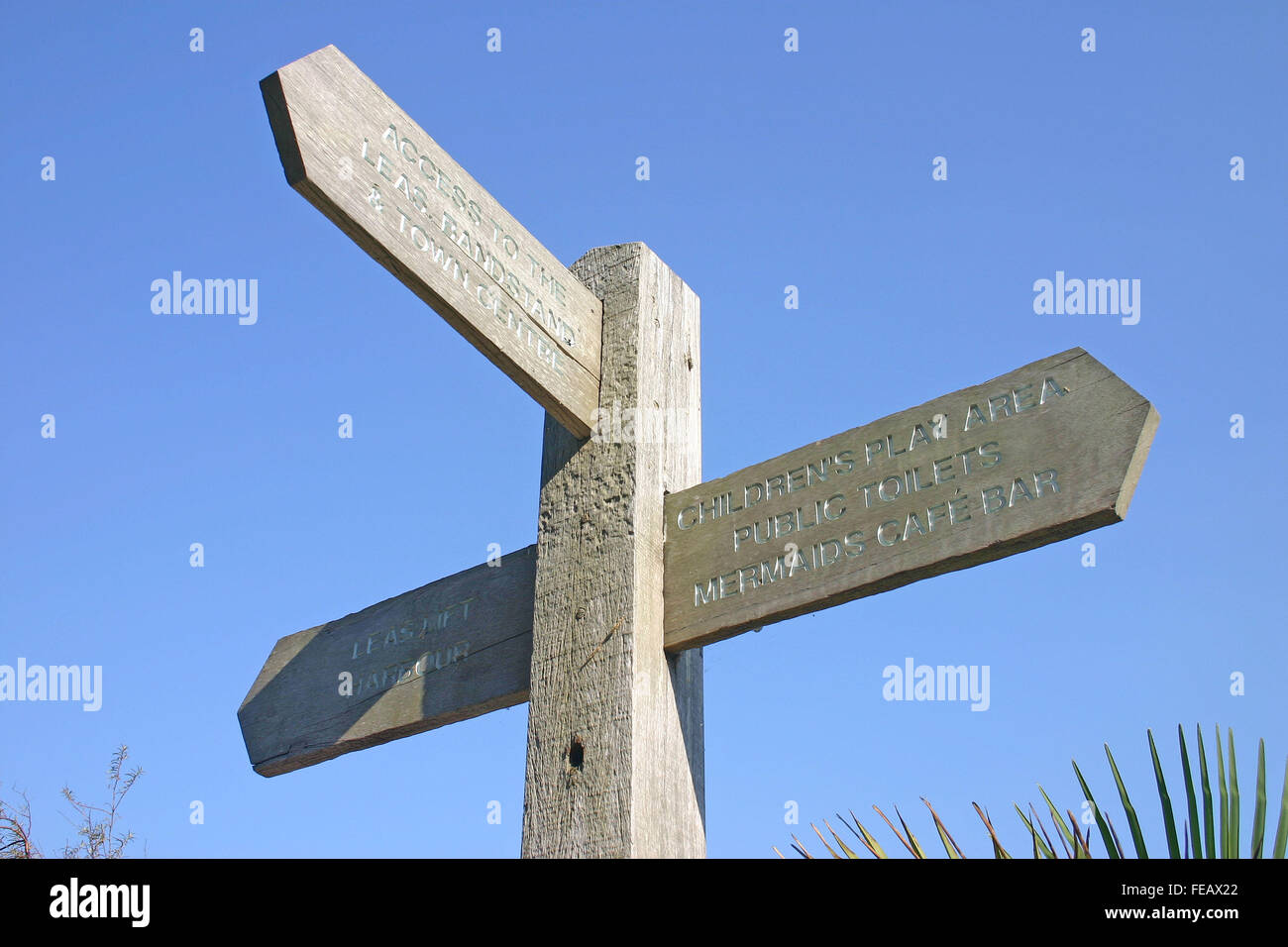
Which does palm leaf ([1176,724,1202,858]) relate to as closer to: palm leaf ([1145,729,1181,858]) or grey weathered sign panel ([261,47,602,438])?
palm leaf ([1145,729,1181,858])

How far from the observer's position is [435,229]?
2.52 m

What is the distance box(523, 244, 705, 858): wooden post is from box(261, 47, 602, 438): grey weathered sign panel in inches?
3.8

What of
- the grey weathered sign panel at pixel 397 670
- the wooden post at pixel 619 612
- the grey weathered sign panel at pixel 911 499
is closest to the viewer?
the grey weathered sign panel at pixel 911 499

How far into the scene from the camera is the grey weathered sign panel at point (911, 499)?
2242 mm

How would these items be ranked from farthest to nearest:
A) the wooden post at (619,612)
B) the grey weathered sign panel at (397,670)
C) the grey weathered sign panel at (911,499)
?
the grey weathered sign panel at (397,670)
the wooden post at (619,612)
the grey weathered sign panel at (911,499)

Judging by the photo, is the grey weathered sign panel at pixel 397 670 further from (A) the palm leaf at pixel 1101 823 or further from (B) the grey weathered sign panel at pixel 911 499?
(A) the palm leaf at pixel 1101 823

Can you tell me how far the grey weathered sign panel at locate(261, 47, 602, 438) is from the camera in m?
2.29

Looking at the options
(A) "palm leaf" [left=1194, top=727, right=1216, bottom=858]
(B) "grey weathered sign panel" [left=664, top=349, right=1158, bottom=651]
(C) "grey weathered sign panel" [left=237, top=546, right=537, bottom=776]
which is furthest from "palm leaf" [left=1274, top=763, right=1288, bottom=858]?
(C) "grey weathered sign panel" [left=237, top=546, right=537, bottom=776]

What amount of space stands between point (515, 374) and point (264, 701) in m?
1.13

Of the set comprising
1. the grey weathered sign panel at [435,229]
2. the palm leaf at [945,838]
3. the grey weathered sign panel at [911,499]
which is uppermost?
the grey weathered sign panel at [435,229]

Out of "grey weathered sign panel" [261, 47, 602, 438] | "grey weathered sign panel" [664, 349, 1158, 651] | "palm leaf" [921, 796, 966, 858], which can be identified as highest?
"grey weathered sign panel" [261, 47, 602, 438]

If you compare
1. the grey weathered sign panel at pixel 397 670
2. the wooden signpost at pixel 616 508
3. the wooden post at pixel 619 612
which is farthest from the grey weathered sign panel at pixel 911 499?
the grey weathered sign panel at pixel 397 670
